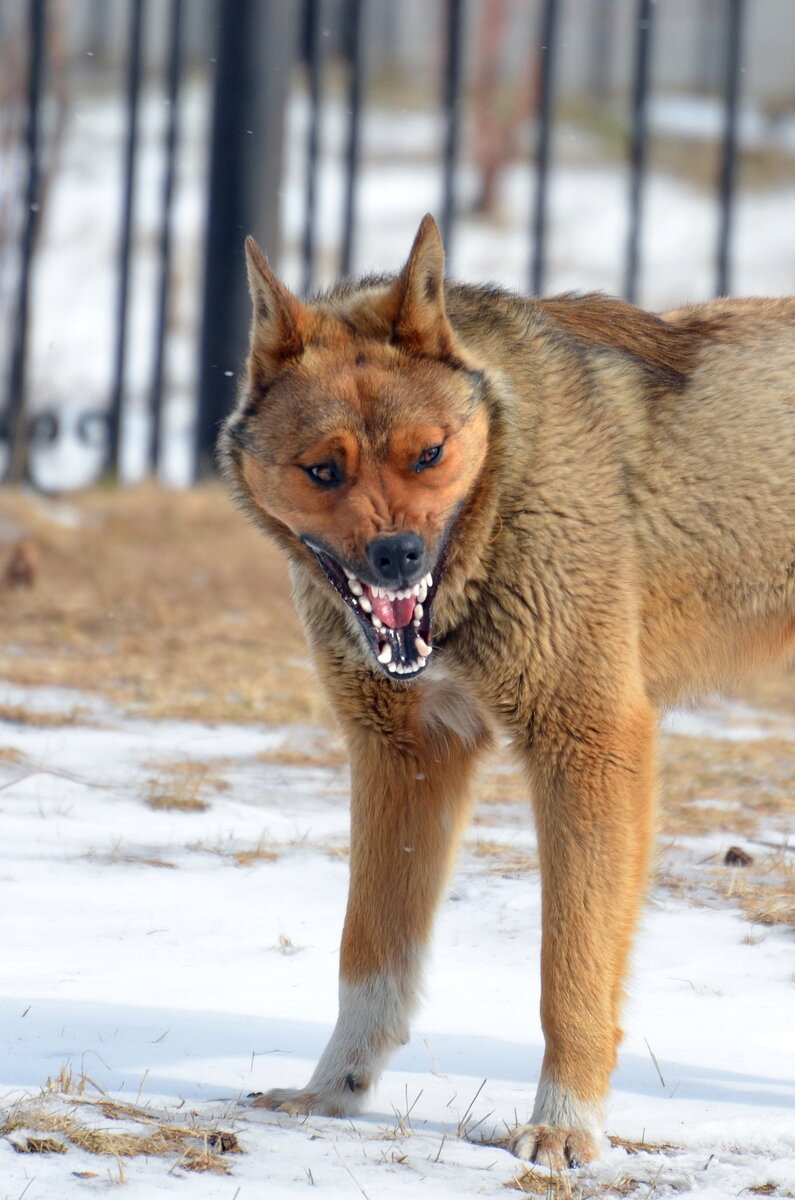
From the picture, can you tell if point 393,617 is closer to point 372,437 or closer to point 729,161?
point 372,437

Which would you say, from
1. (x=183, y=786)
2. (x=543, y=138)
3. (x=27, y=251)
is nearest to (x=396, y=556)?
(x=183, y=786)

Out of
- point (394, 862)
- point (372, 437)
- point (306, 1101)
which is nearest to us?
point (372, 437)

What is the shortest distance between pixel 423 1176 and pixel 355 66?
24.7 feet

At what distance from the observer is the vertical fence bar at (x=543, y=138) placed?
8.44m

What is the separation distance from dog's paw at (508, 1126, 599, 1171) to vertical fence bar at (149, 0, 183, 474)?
6.82 metres

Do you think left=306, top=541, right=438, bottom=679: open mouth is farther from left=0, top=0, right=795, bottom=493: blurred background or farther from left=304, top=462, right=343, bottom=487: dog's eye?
left=0, top=0, right=795, bottom=493: blurred background

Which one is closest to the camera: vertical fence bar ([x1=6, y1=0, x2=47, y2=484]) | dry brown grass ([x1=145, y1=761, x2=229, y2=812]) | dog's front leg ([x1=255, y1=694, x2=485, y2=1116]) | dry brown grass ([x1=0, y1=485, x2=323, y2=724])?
dog's front leg ([x1=255, y1=694, x2=485, y2=1116])

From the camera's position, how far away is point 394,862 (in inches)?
130

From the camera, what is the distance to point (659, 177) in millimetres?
23312

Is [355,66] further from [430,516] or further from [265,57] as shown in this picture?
[430,516]

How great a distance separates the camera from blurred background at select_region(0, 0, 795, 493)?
8.45 metres

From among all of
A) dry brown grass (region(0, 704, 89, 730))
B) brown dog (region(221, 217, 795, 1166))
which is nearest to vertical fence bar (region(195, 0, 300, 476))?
dry brown grass (region(0, 704, 89, 730))

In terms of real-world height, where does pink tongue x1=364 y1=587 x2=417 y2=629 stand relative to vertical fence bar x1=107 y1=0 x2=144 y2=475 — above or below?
below

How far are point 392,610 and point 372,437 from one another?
0.34m
